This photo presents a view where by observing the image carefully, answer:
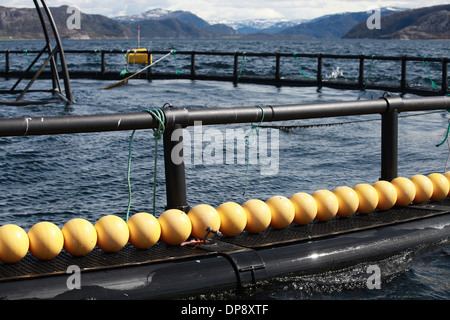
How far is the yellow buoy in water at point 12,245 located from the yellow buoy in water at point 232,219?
1437 mm

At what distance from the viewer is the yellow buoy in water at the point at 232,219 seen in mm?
4582

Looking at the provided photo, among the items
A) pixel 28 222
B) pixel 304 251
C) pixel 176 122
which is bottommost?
pixel 28 222

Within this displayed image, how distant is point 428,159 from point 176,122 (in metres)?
7.57

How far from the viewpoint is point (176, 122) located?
4480mm

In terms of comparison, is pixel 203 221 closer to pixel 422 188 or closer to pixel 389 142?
pixel 389 142

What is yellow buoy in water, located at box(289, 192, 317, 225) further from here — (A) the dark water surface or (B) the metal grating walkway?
A: (A) the dark water surface

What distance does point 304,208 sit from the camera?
4.87 m

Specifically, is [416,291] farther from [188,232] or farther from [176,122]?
[176,122]

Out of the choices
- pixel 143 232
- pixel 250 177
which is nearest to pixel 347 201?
pixel 143 232

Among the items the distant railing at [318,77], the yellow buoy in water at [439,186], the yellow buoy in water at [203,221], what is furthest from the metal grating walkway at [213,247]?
the distant railing at [318,77]

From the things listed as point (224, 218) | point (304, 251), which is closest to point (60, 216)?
point (224, 218)
